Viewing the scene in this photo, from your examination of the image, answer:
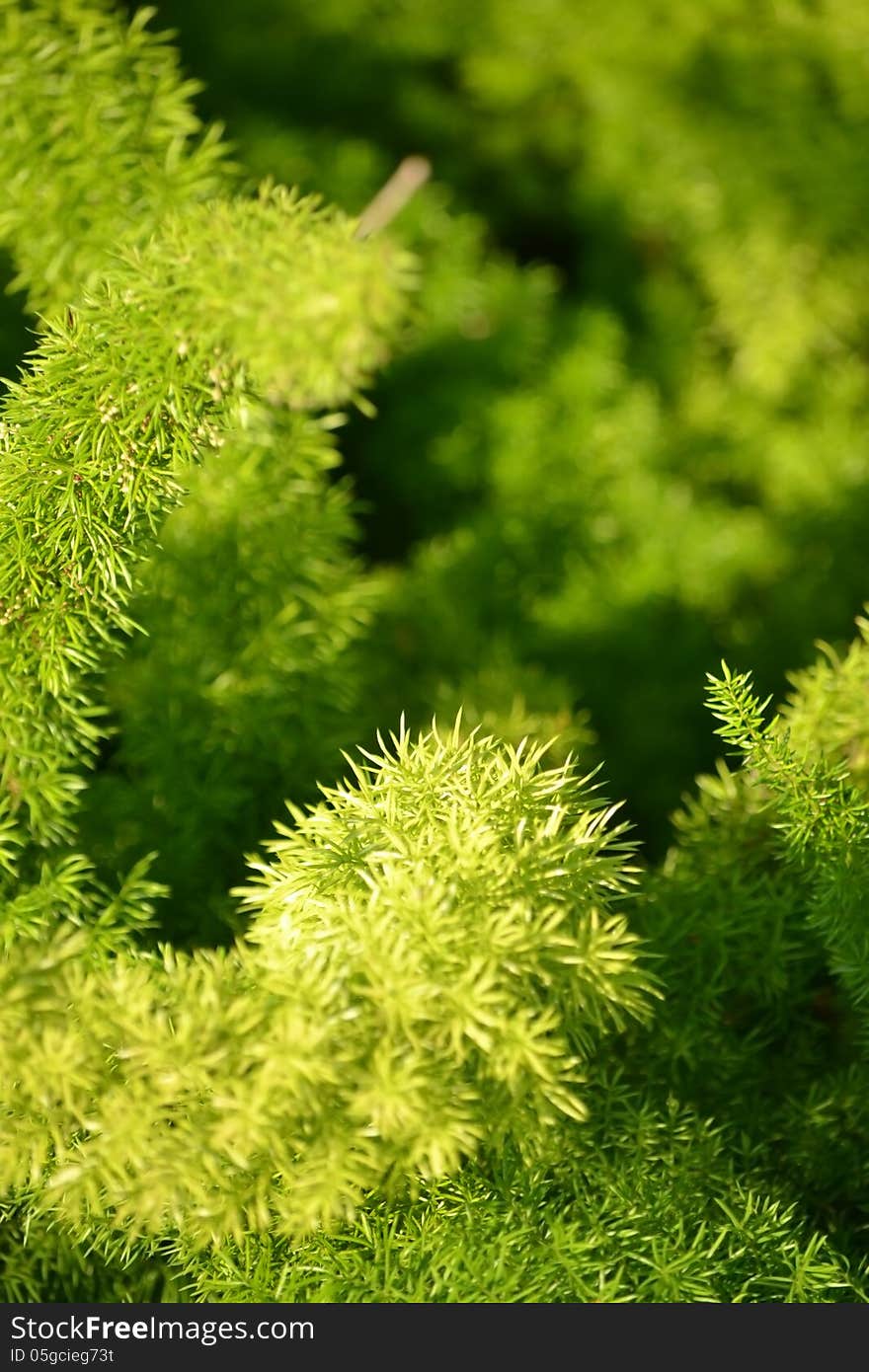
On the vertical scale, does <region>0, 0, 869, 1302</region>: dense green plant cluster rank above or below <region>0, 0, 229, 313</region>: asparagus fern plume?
below

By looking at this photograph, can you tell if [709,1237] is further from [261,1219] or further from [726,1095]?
[261,1219]

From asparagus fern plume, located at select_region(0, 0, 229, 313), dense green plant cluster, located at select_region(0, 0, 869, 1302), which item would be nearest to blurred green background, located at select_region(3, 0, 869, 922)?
dense green plant cluster, located at select_region(0, 0, 869, 1302)

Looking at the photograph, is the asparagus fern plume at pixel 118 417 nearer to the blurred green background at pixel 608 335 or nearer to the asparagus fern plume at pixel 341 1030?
the asparagus fern plume at pixel 341 1030

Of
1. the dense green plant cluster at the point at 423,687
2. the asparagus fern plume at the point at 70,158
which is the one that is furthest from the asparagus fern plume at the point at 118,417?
the asparagus fern plume at the point at 70,158

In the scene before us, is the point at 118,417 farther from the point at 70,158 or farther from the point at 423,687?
the point at 423,687

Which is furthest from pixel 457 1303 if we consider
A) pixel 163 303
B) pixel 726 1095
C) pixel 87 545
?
pixel 163 303

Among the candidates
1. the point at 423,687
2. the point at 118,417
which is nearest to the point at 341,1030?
the point at 118,417

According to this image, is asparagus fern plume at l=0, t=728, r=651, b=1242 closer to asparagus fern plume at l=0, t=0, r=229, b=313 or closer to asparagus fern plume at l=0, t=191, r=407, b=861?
asparagus fern plume at l=0, t=191, r=407, b=861
